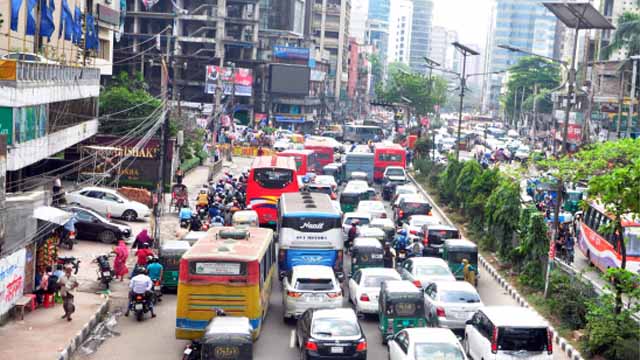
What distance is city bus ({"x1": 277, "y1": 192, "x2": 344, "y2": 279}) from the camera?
2566cm

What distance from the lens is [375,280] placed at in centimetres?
2262

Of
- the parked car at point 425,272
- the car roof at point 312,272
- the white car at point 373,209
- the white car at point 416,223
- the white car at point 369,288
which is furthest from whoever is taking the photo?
the white car at point 373,209

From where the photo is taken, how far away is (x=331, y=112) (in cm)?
14512

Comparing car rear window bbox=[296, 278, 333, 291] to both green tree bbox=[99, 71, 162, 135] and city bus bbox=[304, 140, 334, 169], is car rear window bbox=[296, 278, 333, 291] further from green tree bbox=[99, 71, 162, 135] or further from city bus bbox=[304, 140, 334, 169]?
city bus bbox=[304, 140, 334, 169]

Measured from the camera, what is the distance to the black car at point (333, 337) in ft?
56.2

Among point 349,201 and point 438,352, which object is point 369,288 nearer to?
point 438,352

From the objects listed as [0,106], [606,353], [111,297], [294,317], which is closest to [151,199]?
[0,106]

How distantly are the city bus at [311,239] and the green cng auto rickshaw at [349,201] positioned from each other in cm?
1571

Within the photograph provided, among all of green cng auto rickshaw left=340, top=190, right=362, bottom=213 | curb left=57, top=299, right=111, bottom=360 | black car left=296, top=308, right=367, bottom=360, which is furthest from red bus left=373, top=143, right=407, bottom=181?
black car left=296, top=308, right=367, bottom=360

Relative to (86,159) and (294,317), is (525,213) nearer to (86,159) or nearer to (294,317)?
(294,317)

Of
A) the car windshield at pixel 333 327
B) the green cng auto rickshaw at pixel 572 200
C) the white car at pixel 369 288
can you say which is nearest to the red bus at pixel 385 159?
the green cng auto rickshaw at pixel 572 200

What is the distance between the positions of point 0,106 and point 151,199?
11.6m

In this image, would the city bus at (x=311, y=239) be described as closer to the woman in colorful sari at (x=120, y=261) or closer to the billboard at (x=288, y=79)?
the woman in colorful sari at (x=120, y=261)

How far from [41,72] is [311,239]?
1276cm
